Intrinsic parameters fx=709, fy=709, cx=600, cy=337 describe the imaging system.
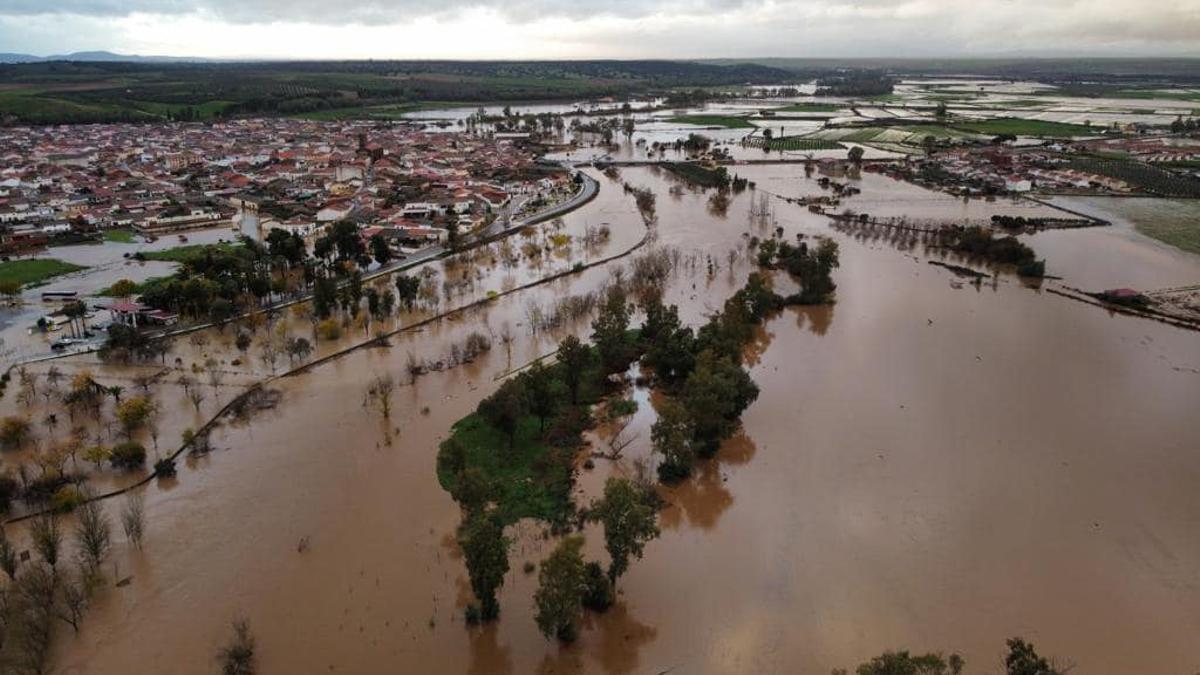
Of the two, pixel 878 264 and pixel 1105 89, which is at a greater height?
pixel 1105 89

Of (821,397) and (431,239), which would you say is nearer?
(821,397)

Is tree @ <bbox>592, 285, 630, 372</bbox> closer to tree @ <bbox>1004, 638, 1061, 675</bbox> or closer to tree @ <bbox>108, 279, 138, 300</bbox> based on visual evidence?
tree @ <bbox>1004, 638, 1061, 675</bbox>

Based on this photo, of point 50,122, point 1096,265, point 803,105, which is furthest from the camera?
point 803,105

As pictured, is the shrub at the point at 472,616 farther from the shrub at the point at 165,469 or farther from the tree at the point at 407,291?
the tree at the point at 407,291

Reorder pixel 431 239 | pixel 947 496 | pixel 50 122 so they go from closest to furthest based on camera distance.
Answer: pixel 947 496 → pixel 431 239 → pixel 50 122

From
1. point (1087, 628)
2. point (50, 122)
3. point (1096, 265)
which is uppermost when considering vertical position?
point (50, 122)

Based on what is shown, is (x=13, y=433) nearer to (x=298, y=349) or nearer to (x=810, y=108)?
(x=298, y=349)

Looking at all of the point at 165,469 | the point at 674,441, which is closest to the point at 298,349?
the point at 165,469

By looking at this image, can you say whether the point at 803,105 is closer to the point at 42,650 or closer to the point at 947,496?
the point at 947,496

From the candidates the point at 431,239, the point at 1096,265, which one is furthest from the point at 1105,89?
the point at 431,239
